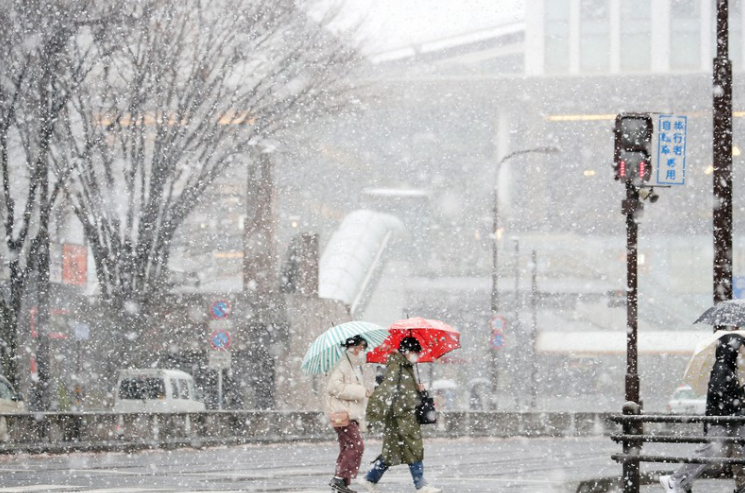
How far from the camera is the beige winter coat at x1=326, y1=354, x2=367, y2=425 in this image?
11062mm

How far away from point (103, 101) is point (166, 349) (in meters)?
11.8

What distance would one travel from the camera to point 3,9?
24.2 metres

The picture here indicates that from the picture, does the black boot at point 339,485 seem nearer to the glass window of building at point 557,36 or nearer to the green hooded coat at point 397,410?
the green hooded coat at point 397,410

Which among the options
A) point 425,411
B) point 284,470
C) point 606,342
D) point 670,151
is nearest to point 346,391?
point 425,411

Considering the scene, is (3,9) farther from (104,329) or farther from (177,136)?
(104,329)

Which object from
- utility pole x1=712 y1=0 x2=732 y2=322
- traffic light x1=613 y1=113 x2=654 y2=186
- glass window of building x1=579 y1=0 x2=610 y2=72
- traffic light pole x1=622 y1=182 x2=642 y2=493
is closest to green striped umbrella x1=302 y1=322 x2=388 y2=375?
traffic light pole x1=622 y1=182 x2=642 y2=493

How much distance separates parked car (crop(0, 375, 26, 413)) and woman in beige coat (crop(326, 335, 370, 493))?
1423cm

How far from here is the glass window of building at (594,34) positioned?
262 ft

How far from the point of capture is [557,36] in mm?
81062

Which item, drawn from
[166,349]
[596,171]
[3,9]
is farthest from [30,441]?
[596,171]

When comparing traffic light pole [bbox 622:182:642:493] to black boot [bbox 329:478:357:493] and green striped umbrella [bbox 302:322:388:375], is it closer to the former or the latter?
green striped umbrella [bbox 302:322:388:375]

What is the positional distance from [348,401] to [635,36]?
71.9 metres

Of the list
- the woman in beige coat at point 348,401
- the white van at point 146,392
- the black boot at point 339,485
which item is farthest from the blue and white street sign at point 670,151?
the white van at point 146,392

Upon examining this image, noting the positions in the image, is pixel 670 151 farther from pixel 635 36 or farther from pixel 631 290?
pixel 635 36
